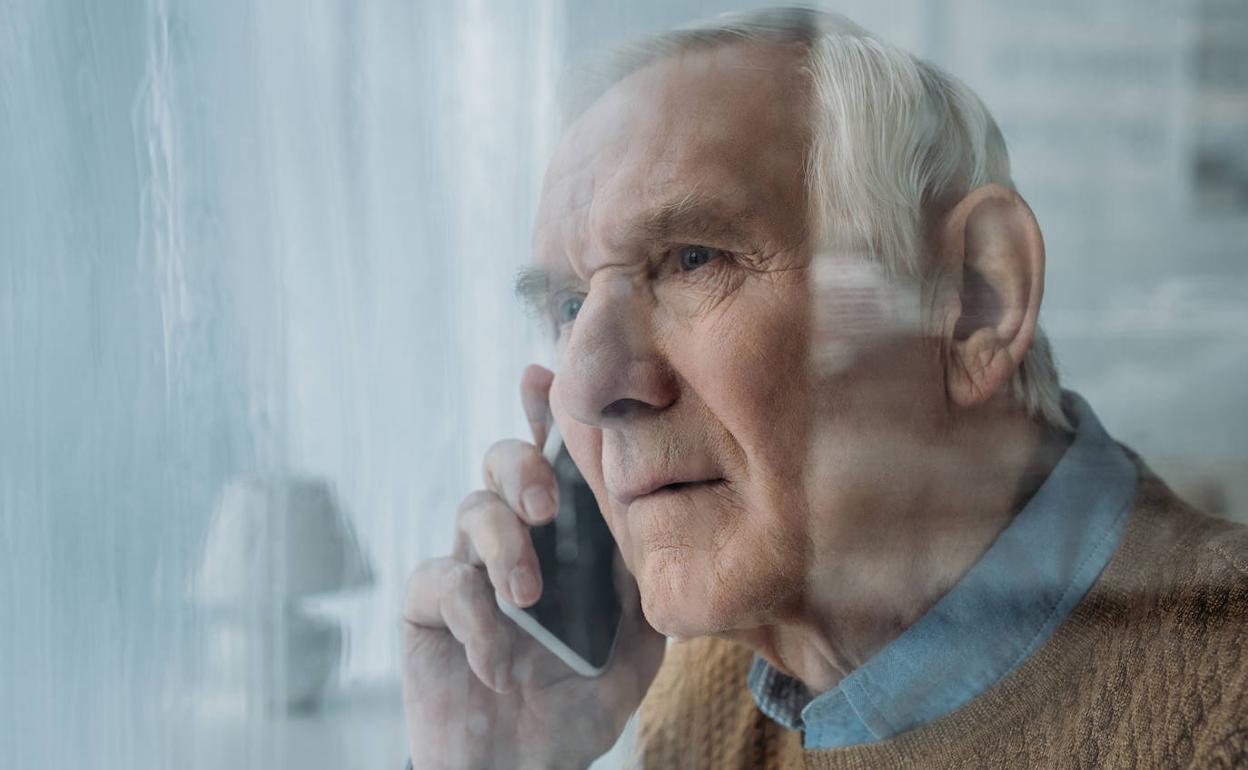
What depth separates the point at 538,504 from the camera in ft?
2.59

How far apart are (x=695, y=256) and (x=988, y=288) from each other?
0.19 m

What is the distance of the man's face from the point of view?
658mm

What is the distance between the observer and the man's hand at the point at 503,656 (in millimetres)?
729

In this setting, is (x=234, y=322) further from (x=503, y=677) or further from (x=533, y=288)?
(x=503, y=677)

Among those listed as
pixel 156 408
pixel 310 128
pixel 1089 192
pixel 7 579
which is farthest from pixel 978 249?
pixel 7 579

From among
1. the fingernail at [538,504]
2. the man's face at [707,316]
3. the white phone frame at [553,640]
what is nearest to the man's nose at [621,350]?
the man's face at [707,316]

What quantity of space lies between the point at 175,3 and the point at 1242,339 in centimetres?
66

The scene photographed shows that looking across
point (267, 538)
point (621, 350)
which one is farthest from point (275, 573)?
point (621, 350)

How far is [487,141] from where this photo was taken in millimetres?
660

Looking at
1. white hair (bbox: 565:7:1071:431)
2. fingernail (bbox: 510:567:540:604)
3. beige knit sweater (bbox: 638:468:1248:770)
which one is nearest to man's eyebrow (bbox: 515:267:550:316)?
white hair (bbox: 565:7:1071:431)

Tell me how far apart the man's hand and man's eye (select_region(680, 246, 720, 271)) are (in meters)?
0.12

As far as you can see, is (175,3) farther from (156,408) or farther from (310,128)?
(156,408)

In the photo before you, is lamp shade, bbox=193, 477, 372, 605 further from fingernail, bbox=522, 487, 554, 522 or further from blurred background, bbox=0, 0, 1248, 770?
fingernail, bbox=522, 487, 554, 522

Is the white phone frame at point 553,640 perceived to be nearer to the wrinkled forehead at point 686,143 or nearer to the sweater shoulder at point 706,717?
the sweater shoulder at point 706,717
